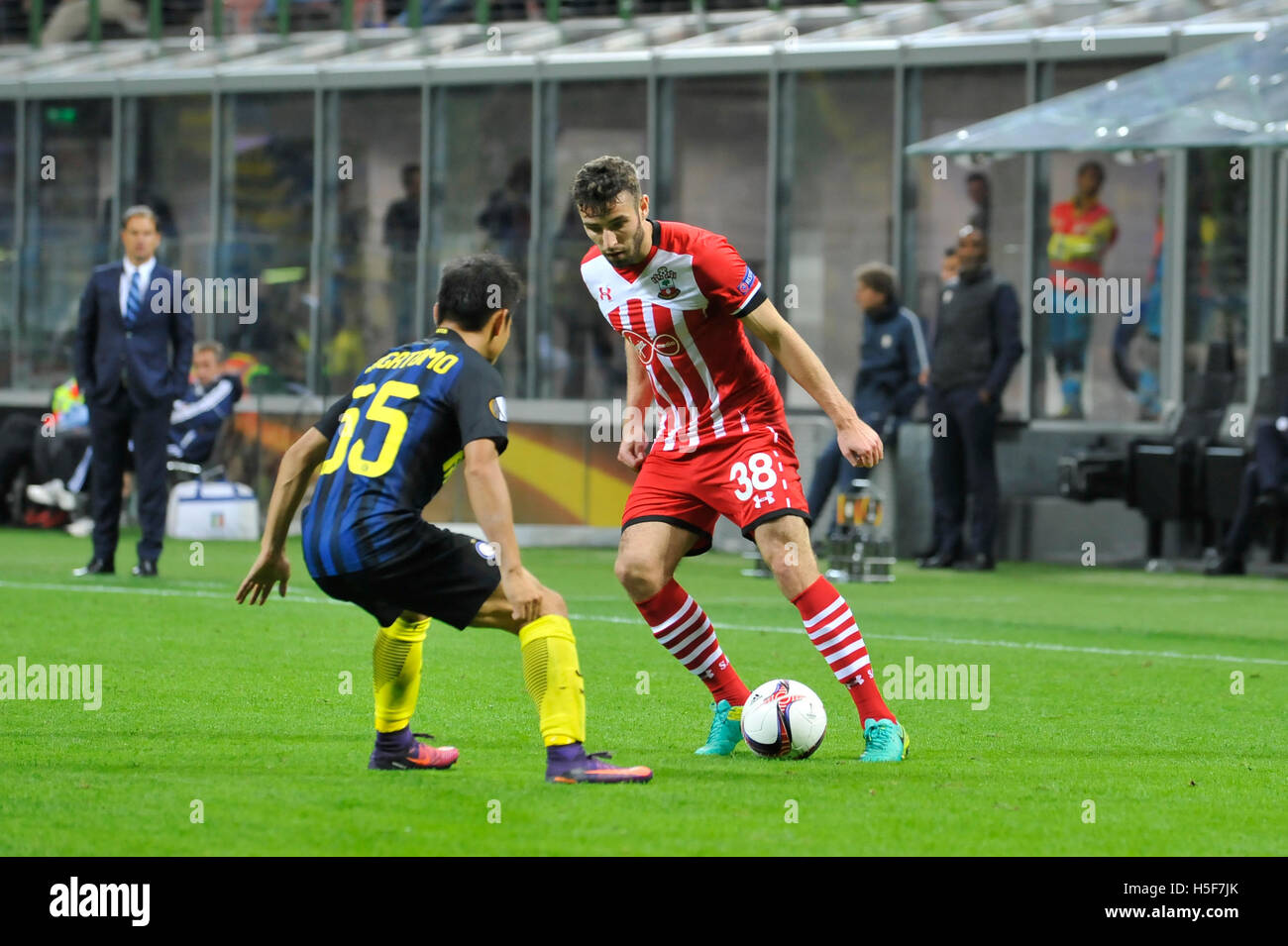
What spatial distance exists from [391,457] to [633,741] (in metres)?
1.60

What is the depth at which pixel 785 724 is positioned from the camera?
6887 millimetres

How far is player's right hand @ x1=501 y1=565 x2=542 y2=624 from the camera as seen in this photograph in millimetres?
5793

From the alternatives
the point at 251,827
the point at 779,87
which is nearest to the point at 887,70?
the point at 779,87

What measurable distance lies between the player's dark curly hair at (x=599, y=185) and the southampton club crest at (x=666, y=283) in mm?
389

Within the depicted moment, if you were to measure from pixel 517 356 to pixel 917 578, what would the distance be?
18.8ft

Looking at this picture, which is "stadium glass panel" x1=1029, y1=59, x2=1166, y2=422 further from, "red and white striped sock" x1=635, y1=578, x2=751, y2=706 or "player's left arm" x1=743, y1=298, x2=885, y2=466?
"player's left arm" x1=743, y1=298, x2=885, y2=466

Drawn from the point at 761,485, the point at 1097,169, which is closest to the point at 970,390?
the point at 1097,169

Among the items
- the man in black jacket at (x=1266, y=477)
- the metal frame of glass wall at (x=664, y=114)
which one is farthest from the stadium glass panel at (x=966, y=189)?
the man in black jacket at (x=1266, y=477)

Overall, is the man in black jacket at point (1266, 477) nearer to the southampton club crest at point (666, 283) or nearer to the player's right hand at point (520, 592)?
the southampton club crest at point (666, 283)

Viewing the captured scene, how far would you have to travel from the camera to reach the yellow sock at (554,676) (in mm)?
6023

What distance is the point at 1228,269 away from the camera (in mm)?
18234

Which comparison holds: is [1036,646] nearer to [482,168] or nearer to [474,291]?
[474,291]

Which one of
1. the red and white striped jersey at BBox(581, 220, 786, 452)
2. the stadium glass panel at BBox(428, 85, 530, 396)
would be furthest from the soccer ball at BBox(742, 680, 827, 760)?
the stadium glass panel at BBox(428, 85, 530, 396)

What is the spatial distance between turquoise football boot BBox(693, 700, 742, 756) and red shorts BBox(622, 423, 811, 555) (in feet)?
1.87
